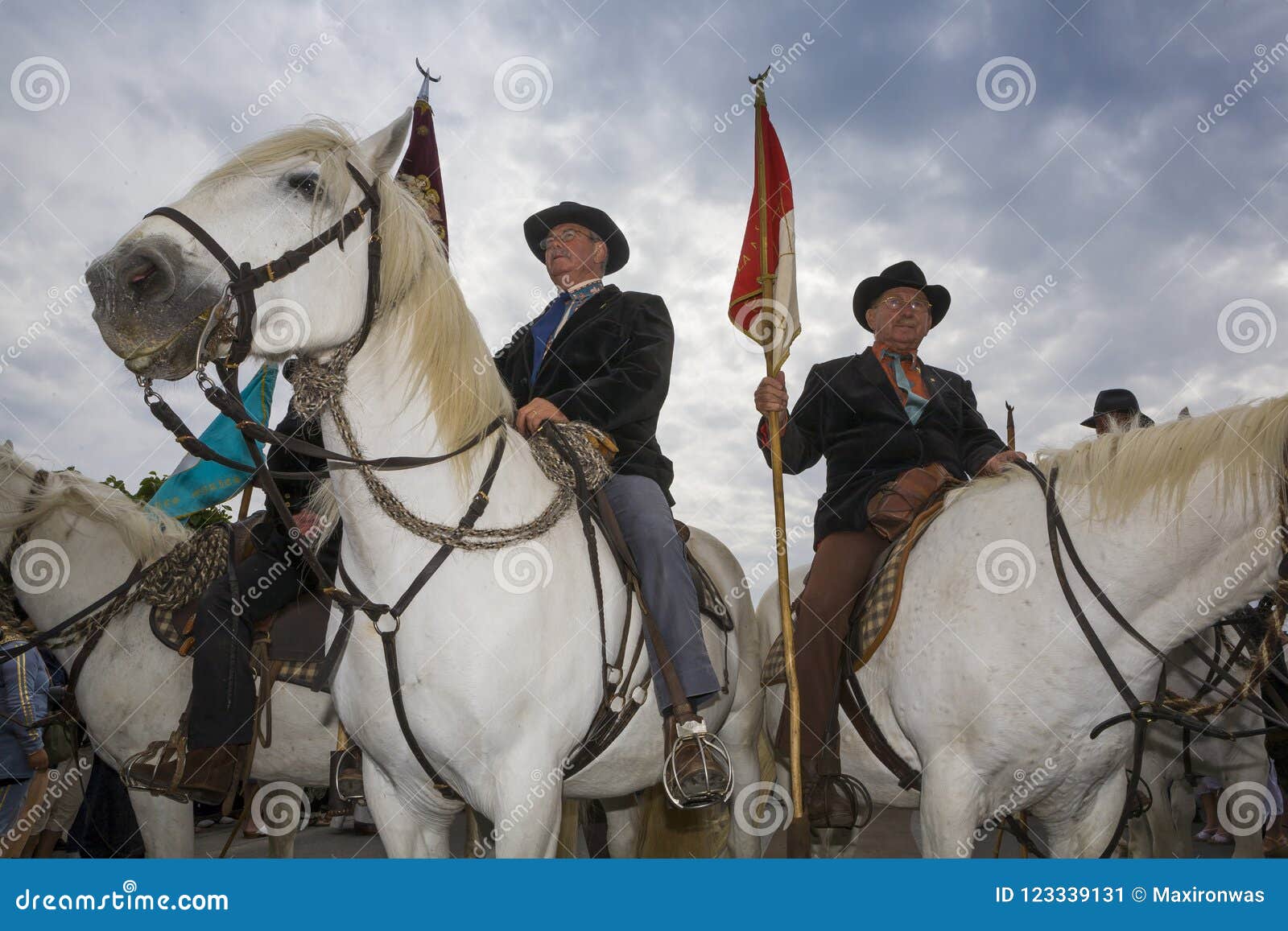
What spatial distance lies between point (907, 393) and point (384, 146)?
3.00m

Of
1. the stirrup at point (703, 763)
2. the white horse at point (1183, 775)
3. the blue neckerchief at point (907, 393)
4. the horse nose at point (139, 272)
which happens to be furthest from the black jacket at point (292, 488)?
the white horse at point (1183, 775)

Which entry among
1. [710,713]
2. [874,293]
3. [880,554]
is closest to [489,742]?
[710,713]

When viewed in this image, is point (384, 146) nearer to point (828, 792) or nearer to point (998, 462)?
point (998, 462)

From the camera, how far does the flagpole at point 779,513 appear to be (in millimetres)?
4266

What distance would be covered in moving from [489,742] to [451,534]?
0.71m

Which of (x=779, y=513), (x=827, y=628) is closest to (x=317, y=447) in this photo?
(x=779, y=513)

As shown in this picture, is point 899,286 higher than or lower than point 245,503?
higher
